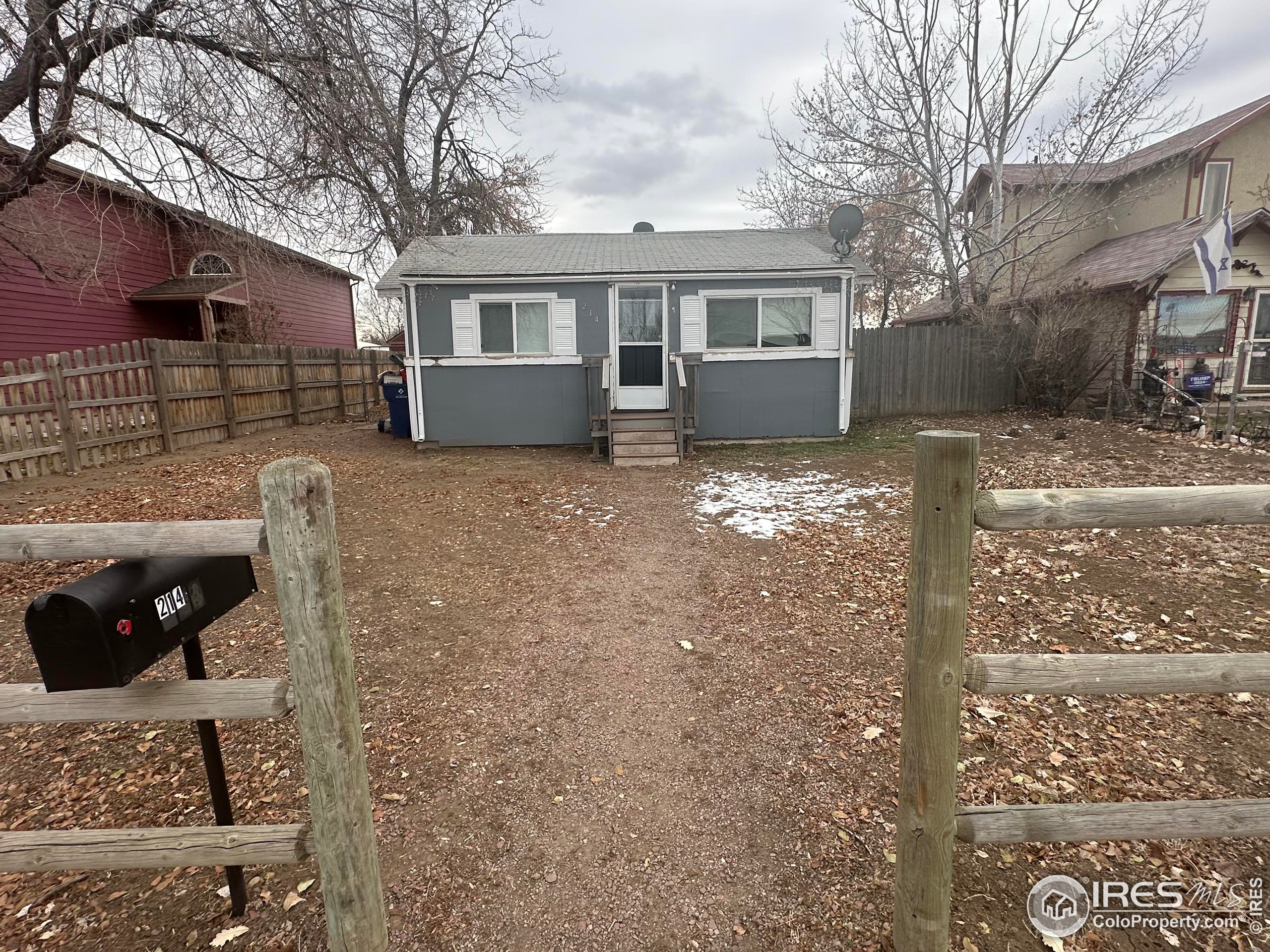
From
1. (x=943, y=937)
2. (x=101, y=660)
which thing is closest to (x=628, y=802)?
(x=943, y=937)

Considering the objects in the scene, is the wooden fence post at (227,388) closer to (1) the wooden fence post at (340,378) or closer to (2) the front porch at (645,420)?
(1) the wooden fence post at (340,378)

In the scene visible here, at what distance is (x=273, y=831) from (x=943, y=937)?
1873mm

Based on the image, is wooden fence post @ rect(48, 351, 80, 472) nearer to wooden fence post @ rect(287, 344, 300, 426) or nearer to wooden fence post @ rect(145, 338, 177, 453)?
wooden fence post @ rect(145, 338, 177, 453)

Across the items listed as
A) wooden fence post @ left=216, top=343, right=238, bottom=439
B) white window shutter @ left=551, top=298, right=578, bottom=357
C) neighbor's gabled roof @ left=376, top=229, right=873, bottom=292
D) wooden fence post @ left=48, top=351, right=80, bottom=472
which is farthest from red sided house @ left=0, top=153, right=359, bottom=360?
white window shutter @ left=551, top=298, right=578, bottom=357

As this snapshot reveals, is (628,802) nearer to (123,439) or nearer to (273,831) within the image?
(273,831)

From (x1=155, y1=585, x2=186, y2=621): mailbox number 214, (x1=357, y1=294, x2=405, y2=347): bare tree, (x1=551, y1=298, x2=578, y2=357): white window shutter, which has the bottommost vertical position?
(x1=155, y1=585, x2=186, y2=621): mailbox number 214

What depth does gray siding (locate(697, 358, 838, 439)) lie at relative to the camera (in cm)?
1077

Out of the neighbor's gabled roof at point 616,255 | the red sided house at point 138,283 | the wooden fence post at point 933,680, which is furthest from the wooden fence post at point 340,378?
the wooden fence post at point 933,680

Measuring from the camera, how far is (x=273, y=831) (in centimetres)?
164

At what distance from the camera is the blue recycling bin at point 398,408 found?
11.9 m

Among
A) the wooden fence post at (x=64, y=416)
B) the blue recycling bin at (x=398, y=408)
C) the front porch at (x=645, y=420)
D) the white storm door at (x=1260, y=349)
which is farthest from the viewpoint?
the white storm door at (x=1260, y=349)

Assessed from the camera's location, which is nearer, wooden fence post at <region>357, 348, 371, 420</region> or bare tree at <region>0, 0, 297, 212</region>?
bare tree at <region>0, 0, 297, 212</region>

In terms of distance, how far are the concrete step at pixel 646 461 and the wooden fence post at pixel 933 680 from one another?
767 cm

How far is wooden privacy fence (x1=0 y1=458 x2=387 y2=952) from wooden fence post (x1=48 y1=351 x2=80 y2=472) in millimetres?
8888
